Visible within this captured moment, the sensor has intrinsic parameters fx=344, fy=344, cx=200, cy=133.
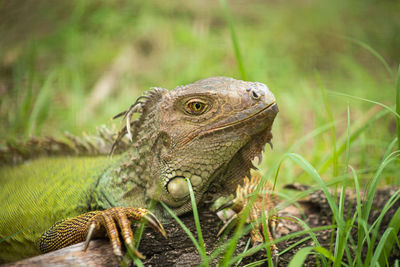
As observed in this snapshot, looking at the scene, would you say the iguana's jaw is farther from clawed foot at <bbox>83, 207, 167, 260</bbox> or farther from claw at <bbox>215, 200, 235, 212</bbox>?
clawed foot at <bbox>83, 207, 167, 260</bbox>

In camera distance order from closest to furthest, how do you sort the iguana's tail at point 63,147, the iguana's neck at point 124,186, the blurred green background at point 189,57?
the iguana's neck at point 124,186 < the iguana's tail at point 63,147 < the blurred green background at point 189,57

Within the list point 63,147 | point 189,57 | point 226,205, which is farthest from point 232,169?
point 189,57

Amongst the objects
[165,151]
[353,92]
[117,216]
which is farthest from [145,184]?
[353,92]

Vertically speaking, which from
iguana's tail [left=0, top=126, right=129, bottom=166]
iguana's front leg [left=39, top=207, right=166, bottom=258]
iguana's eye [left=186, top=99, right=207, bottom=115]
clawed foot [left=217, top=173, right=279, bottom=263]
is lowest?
clawed foot [left=217, top=173, right=279, bottom=263]

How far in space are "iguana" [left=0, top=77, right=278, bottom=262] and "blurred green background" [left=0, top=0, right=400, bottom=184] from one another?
261 cm

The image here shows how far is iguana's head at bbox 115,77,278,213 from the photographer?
2559mm

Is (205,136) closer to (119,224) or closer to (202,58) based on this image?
(119,224)

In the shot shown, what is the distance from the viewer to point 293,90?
8.27 meters

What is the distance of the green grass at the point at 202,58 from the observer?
6.07m

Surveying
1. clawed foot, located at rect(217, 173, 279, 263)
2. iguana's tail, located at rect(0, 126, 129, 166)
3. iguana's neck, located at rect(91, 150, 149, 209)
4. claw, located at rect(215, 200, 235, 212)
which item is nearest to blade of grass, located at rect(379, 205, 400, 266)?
clawed foot, located at rect(217, 173, 279, 263)

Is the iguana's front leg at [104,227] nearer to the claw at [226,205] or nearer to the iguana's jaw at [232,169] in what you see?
the iguana's jaw at [232,169]

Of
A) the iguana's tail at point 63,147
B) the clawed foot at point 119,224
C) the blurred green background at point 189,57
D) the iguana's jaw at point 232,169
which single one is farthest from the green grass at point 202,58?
the clawed foot at point 119,224

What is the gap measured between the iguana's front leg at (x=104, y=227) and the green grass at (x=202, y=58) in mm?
3072

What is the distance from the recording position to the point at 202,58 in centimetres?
868
